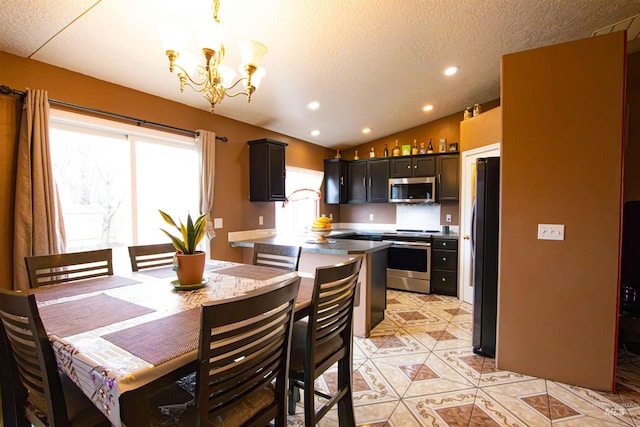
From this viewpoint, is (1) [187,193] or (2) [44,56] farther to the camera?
(1) [187,193]

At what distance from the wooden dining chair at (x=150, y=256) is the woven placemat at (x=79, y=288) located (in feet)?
0.94

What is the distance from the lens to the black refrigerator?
2.60 metres

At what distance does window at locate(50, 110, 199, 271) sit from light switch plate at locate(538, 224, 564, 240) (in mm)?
3339

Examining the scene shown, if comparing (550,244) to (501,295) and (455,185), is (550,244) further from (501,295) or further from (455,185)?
(455,185)

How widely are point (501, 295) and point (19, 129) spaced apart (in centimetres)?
388

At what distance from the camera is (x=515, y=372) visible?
236 centimetres

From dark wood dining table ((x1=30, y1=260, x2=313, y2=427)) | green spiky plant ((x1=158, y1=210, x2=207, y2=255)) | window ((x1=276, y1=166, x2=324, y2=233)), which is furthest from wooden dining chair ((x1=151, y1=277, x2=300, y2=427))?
window ((x1=276, y1=166, x2=324, y2=233))

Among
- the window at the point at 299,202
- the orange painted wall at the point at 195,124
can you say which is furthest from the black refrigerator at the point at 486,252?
the window at the point at 299,202

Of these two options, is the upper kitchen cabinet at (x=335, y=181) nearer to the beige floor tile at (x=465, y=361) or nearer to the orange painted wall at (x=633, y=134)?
the beige floor tile at (x=465, y=361)

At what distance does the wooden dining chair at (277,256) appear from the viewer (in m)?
2.31

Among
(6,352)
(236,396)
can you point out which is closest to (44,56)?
(6,352)

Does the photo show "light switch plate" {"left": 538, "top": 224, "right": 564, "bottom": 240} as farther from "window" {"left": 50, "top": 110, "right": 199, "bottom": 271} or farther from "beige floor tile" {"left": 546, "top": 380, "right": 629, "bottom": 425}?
"window" {"left": 50, "top": 110, "right": 199, "bottom": 271}

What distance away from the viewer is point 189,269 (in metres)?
1.75

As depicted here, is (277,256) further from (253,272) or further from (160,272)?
(160,272)
